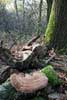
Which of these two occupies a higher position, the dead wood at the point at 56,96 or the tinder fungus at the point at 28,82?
the tinder fungus at the point at 28,82

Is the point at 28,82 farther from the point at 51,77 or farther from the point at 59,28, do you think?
the point at 59,28

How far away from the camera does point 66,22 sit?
7062 mm

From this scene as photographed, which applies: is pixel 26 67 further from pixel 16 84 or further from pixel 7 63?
pixel 16 84

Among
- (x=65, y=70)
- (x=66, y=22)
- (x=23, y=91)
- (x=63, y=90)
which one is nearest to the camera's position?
(x=23, y=91)

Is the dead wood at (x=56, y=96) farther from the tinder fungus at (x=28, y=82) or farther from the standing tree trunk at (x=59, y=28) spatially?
the standing tree trunk at (x=59, y=28)

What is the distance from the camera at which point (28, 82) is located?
408 centimetres

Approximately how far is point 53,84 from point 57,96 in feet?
1.10

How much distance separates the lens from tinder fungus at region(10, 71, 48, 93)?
396cm

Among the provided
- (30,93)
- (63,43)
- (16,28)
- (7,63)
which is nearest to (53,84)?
(30,93)

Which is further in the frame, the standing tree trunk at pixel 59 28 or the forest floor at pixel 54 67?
the standing tree trunk at pixel 59 28

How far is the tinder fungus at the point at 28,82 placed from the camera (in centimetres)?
396

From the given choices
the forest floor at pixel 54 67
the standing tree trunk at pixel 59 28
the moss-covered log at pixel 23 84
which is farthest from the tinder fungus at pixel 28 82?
the standing tree trunk at pixel 59 28

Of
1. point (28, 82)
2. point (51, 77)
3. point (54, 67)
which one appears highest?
point (28, 82)

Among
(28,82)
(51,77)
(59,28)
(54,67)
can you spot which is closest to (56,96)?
(51,77)
